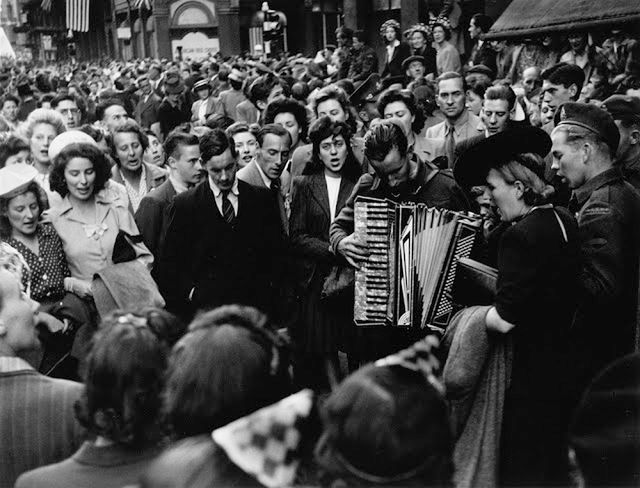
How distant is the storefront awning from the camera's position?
151 inches

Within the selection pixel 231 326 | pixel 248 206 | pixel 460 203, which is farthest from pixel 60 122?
pixel 231 326

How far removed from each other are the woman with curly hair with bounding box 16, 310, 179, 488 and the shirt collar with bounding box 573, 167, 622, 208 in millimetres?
2298

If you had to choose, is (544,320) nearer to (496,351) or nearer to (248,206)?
(496,351)

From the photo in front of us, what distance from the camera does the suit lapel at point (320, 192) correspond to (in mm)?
5312

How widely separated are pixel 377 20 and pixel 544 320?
16959mm

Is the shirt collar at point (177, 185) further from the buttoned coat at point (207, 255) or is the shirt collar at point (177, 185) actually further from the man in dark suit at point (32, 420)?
the man in dark suit at point (32, 420)

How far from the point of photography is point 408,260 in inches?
170

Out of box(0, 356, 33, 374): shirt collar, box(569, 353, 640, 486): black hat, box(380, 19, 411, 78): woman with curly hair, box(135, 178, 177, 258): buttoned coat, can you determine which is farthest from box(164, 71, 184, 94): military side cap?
box(569, 353, 640, 486): black hat

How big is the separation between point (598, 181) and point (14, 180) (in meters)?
3.19

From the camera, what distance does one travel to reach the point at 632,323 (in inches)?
146

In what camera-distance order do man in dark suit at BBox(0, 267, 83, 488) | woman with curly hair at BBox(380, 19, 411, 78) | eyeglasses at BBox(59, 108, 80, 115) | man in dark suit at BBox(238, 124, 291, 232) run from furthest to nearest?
woman with curly hair at BBox(380, 19, 411, 78) → eyeglasses at BBox(59, 108, 80, 115) → man in dark suit at BBox(238, 124, 291, 232) → man in dark suit at BBox(0, 267, 83, 488)

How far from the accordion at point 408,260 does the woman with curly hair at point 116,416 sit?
6.94 ft

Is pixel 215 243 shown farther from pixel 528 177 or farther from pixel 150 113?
pixel 150 113

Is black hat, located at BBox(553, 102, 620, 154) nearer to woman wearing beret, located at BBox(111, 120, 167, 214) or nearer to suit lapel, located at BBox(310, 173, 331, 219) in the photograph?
suit lapel, located at BBox(310, 173, 331, 219)
